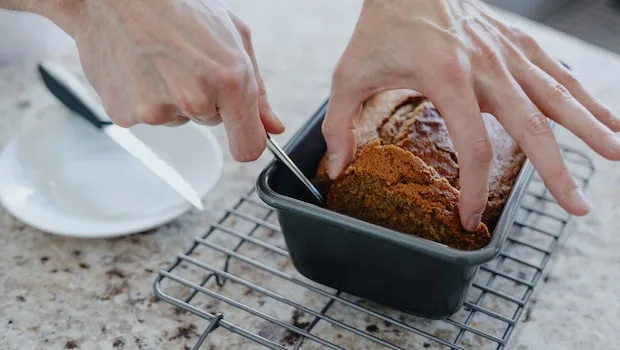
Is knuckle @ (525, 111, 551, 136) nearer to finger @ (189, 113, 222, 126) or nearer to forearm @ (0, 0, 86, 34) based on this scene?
Result: finger @ (189, 113, 222, 126)

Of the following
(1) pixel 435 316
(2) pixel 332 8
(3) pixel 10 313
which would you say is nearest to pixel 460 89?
(1) pixel 435 316

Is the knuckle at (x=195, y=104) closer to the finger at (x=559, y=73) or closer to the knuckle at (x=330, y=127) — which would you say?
the knuckle at (x=330, y=127)

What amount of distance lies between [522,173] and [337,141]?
213 millimetres

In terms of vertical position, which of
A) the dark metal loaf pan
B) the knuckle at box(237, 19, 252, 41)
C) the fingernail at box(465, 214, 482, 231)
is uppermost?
the knuckle at box(237, 19, 252, 41)

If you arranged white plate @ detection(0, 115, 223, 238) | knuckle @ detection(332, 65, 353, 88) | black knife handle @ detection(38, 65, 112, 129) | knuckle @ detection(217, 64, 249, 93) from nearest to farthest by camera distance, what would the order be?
knuckle @ detection(217, 64, 249, 93) < knuckle @ detection(332, 65, 353, 88) < white plate @ detection(0, 115, 223, 238) < black knife handle @ detection(38, 65, 112, 129)

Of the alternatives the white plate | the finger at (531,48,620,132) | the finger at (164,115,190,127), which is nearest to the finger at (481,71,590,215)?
the finger at (531,48,620,132)

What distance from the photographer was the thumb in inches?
31.8

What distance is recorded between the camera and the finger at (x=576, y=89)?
0.81m

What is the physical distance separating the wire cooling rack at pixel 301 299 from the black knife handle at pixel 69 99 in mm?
282

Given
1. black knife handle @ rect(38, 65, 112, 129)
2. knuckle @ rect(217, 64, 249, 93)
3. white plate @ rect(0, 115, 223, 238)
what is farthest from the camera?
black knife handle @ rect(38, 65, 112, 129)

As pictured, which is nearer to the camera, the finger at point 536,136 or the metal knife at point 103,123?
the finger at point 536,136

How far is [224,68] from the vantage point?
27.4 inches

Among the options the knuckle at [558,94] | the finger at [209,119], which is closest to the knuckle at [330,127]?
the finger at [209,119]

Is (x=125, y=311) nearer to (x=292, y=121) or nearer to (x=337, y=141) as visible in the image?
(x=337, y=141)
